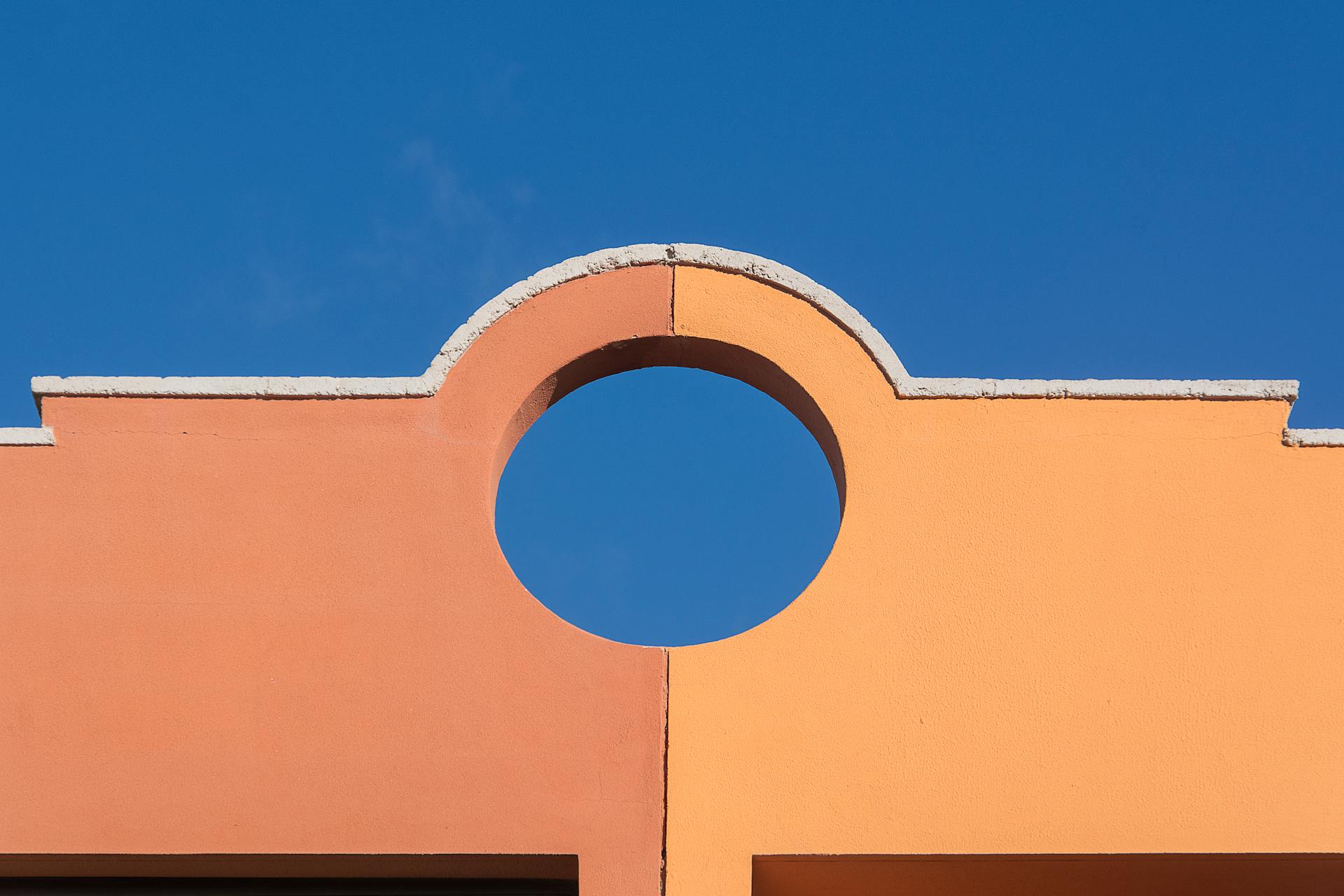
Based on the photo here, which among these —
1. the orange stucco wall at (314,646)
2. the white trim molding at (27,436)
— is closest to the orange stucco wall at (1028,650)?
the orange stucco wall at (314,646)

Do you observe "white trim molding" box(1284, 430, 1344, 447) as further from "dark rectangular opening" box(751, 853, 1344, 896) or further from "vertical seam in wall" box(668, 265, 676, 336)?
"vertical seam in wall" box(668, 265, 676, 336)

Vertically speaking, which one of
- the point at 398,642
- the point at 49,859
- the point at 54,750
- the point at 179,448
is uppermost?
the point at 179,448

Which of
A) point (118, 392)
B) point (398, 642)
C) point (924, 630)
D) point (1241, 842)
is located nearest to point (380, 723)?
point (398, 642)

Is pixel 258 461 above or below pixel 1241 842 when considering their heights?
above

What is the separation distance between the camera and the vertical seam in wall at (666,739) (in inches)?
249

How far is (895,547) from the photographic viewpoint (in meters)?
6.85

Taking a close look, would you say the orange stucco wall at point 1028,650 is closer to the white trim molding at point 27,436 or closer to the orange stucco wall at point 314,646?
the orange stucco wall at point 314,646

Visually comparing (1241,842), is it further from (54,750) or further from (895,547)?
(54,750)

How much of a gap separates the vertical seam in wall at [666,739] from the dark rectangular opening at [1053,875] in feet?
1.43

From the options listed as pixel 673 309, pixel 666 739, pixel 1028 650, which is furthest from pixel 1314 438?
pixel 666 739

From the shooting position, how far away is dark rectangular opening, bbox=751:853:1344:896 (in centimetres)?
646

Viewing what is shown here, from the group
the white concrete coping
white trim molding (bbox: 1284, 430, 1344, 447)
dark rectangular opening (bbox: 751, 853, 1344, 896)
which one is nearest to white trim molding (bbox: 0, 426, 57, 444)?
the white concrete coping

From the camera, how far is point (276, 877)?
6777 mm

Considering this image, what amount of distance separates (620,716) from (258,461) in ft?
7.26
